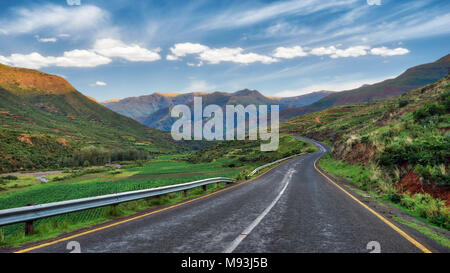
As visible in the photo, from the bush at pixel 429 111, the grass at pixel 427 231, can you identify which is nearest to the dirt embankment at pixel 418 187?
the grass at pixel 427 231

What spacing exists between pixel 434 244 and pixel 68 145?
137478mm

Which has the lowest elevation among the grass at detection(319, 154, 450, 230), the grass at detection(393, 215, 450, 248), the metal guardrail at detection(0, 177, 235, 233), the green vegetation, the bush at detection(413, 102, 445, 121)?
the green vegetation

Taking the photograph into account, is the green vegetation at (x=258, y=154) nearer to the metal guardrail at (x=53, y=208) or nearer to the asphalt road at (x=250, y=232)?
the asphalt road at (x=250, y=232)

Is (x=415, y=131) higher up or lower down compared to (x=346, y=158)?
higher up

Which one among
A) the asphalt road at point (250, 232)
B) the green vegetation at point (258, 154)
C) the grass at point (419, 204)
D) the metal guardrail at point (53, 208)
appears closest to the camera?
the asphalt road at point (250, 232)

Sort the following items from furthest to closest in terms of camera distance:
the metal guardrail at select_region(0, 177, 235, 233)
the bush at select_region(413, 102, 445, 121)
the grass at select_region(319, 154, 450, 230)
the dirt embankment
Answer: the bush at select_region(413, 102, 445, 121), the dirt embankment, the grass at select_region(319, 154, 450, 230), the metal guardrail at select_region(0, 177, 235, 233)

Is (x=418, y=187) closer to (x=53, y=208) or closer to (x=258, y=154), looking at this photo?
(x=53, y=208)

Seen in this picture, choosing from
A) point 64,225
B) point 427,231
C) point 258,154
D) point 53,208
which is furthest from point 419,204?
point 258,154

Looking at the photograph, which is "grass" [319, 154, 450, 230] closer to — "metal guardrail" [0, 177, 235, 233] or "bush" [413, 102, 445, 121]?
"bush" [413, 102, 445, 121]

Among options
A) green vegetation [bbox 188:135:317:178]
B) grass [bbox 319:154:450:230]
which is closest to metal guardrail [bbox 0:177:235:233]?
grass [bbox 319:154:450:230]

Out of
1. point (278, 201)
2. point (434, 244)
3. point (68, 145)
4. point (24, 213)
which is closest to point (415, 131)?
point (278, 201)
